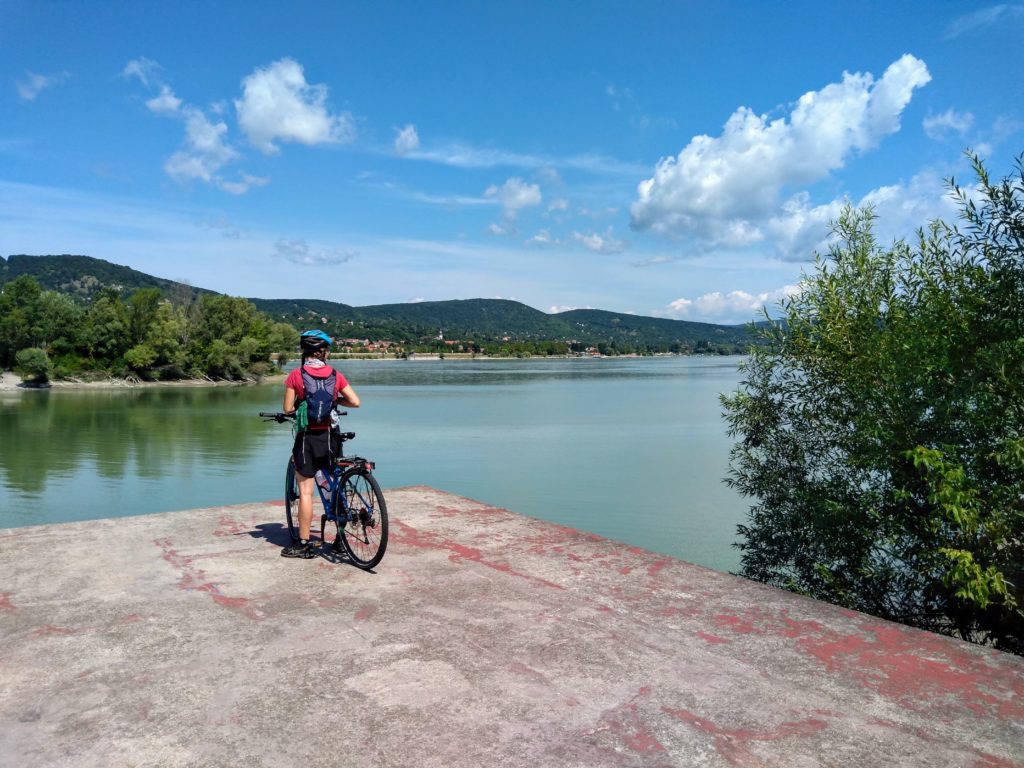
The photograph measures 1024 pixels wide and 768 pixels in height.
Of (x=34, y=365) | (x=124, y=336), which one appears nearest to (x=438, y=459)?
(x=34, y=365)

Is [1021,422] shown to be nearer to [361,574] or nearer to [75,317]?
[361,574]

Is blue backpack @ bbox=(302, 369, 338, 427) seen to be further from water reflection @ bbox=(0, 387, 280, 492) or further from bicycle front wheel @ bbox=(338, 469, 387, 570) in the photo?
water reflection @ bbox=(0, 387, 280, 492)

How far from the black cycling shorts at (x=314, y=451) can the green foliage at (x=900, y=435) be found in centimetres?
434

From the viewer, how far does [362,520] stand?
5.72 m

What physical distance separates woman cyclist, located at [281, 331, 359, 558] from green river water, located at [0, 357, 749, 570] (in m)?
9.52

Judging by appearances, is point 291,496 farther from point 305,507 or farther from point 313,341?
point 313,341

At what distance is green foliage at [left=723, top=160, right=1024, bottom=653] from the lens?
6.18 m

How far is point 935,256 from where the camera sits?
8.73 meters

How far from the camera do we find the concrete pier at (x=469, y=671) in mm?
3041

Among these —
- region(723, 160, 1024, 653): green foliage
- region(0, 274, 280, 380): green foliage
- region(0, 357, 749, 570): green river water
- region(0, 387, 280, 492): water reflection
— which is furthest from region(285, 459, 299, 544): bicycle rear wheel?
region(0, 274, 280, 380): green foliage

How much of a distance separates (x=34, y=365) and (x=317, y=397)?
74550mm

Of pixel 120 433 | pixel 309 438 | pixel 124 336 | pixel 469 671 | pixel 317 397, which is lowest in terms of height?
pixel 120 433

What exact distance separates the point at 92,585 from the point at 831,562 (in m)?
7.63

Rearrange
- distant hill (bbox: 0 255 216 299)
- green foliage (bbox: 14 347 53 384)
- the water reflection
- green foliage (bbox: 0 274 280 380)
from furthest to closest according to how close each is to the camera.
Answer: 1. distant hill (bbox: 0 255 216 299)
2. green foliage (bbox: 0 274 280 380)
3. green foliage (bbox: 14 347 53 384)
4. the water reflection
